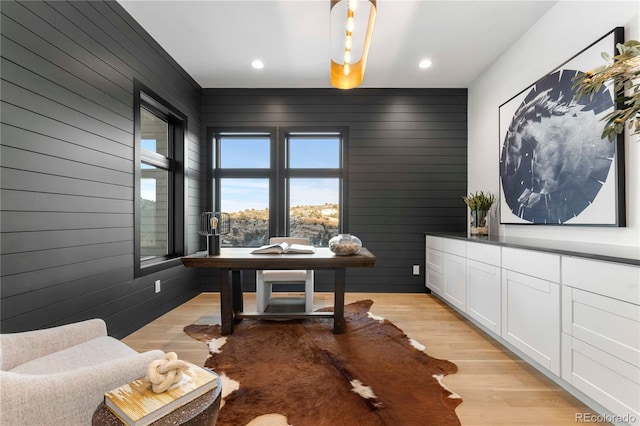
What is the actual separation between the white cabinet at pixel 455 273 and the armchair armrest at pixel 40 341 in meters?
2.96

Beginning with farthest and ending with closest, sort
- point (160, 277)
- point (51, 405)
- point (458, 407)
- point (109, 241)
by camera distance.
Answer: point (160, 277)
point (109, 241)
point (458, 407)
point (51, 405)

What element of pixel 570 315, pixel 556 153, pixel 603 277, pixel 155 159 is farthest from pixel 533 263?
pixel 155 159

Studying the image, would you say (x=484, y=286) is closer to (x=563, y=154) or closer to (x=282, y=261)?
(x=563, y=154)

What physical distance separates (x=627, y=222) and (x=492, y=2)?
6.60 ft

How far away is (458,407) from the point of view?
65.2 inches

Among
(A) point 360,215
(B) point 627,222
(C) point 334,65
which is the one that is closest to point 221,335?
(A) point 360,215

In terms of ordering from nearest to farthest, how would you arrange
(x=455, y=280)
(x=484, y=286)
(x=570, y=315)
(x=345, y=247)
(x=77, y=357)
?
(x=77, y=357) < (x=570, y=315) < (x=345, y=247) < (x=484, y=286) < (x=455, y=280)

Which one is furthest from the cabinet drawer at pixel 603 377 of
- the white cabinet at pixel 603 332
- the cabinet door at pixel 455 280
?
the cabinet door at pixel 455 280

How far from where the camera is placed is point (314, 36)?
2.93 m

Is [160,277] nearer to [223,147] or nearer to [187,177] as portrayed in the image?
[187,177]

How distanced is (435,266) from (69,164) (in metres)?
3.75

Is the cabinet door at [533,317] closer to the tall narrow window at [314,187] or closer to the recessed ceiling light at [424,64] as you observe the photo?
the tall narrow window at [314,187]

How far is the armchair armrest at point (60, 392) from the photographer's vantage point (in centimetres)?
88

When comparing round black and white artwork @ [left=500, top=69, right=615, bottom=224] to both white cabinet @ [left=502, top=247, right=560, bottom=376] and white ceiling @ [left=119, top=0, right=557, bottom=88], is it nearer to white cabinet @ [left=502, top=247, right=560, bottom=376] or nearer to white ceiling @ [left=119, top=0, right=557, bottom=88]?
white cabinet @ [left=502, top=247, right=560, bottom=376]
